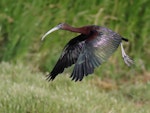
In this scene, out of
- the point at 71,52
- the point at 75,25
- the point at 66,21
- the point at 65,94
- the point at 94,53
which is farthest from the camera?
the point at 66,21

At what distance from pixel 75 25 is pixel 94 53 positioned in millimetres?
3781

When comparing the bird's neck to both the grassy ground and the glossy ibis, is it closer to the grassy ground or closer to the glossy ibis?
the glossy ibis

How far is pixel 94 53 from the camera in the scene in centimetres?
580

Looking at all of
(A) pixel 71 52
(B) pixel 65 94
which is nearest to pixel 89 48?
(A) pixel 71 52

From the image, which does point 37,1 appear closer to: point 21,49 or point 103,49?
point 21,49

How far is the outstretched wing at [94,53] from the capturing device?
5.62 metres

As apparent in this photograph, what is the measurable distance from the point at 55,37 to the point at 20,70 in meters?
1.56

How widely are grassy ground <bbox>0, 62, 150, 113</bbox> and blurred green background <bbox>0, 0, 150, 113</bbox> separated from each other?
278mm

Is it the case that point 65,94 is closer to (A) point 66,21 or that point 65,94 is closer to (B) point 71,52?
(B) point 71,52

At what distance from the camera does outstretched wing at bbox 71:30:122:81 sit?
5621mm

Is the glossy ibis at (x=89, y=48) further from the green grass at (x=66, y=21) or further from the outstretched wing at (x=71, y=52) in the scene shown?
the green grass at (x=66, y=21)

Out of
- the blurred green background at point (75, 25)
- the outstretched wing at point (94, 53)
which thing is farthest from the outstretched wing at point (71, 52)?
the blurred green background at point (75, 25)

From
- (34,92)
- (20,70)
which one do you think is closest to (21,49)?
(20,70)

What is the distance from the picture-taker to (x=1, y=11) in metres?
9.98
